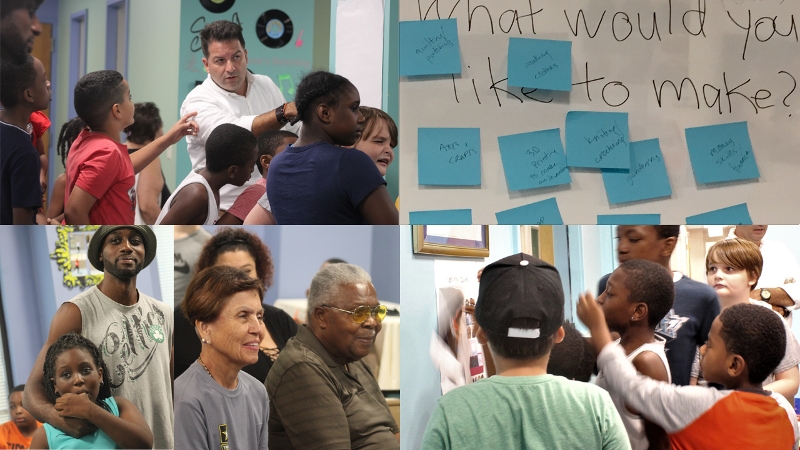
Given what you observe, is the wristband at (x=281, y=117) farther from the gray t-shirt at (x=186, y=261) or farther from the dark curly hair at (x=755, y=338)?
the dark curly hair at (x=755, y=338)

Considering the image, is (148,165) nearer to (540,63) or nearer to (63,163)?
→ (63,163)

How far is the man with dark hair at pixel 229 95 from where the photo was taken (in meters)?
1.85

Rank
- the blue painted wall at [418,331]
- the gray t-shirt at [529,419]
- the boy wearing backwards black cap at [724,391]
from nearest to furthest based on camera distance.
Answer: the gray t-shirt at [529,419], the boy wearing backwards black cap at [724,391], the blue painted wall at [418,331]

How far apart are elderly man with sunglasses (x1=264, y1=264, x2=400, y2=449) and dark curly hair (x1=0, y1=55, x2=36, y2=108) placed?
2.87ft

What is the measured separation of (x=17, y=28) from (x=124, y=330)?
800 millimetres

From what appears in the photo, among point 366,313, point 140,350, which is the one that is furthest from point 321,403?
point 140,350

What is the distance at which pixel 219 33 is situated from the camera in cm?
186

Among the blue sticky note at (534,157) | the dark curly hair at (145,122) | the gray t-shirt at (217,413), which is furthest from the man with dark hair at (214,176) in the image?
the blue sticky note at (534,157)

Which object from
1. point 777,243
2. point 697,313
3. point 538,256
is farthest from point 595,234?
point 777,243

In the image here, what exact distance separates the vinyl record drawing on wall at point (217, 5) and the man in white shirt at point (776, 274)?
1.35 meters

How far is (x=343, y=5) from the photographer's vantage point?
1874mm

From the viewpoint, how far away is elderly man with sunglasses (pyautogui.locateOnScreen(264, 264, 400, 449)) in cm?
174

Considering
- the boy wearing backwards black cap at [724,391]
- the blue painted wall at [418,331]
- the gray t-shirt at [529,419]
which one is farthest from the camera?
the blue painted wall at [418,331]

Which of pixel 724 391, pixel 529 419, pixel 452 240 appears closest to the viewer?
pixel 529 419
